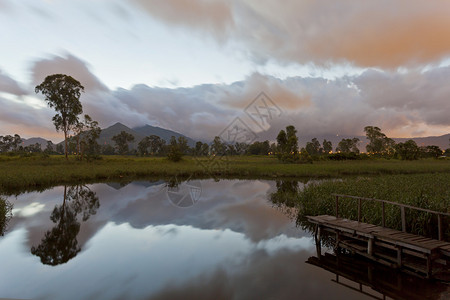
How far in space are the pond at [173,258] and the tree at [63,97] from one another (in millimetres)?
40326

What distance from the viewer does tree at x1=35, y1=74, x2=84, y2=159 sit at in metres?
52.4

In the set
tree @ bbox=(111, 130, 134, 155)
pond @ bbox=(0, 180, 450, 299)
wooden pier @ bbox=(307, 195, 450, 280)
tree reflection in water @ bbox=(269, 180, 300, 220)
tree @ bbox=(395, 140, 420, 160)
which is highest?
tree @ bbox=(111, 130, 134, 155)

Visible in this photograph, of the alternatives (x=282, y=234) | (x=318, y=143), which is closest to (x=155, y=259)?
(x=282, y=234)

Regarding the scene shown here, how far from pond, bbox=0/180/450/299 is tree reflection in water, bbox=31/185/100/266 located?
0.17ft

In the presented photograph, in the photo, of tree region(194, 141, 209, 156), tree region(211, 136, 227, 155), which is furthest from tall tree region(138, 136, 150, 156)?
tree region(211, 136, 227, 155)

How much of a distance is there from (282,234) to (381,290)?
19.5 ft

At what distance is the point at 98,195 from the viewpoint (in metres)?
24.6

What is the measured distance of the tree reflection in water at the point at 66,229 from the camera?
10562mm

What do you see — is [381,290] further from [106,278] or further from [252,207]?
[252,207]

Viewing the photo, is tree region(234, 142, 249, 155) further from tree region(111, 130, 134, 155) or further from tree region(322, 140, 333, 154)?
tree region(322, 140, 333, 154)

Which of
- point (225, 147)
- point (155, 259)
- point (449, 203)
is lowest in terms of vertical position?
point (155, 259)

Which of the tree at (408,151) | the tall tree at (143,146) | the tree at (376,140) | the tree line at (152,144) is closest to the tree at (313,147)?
the tree line at (152,144)

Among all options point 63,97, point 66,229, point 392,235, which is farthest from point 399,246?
point 63,97

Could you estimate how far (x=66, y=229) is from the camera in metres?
14.2
